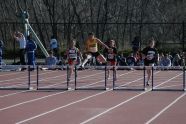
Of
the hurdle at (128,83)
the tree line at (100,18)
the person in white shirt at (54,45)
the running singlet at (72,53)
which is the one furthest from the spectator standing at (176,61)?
the tree line at (100,18)

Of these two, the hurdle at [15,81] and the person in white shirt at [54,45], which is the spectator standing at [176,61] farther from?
the hurdle at [15,81]

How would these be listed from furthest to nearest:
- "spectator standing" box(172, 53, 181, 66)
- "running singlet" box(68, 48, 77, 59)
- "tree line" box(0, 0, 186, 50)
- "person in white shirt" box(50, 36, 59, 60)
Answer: "tree line" box(0, 0, 186, 50)
"person in white shirt" box(50, 36, 59, 60)
"spectator standing" box(172, 53, 181, 66)
"running singlet" box(68, 48, 77, 59)

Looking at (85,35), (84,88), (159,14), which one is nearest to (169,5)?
(159,14)

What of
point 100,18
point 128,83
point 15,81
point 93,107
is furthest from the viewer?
point 100,18

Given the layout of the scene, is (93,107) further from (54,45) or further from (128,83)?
(54,45)

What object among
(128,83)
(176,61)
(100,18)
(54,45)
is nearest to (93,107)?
(128,83)

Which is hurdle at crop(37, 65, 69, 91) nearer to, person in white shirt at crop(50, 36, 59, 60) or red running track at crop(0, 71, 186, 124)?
red running track at crop(0, 71, 186, 124)

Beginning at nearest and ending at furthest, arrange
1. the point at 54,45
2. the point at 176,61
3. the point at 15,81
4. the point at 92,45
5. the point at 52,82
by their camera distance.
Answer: the point at 52,82, the point at 15,81, the point at 92,45, the point at 176,61, the point at 54,45

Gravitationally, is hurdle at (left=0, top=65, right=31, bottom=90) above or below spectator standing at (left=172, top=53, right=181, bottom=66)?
below

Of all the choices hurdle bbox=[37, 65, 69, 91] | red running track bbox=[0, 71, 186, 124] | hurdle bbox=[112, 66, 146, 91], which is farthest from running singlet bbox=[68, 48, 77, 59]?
red running track bbox=[0, 71, 186, 124]


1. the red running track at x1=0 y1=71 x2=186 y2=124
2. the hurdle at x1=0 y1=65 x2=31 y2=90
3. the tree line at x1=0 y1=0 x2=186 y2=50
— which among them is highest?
the tree line at x1=0 y1=0 x2=186 y2=50

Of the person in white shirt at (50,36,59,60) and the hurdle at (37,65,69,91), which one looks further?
the person in white shirt at (50,36,59,60)

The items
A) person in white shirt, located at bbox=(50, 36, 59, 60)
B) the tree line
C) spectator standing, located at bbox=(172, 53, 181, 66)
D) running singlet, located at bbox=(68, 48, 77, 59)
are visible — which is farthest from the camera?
the tree line

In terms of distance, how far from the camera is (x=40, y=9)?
50031mm
